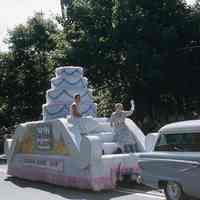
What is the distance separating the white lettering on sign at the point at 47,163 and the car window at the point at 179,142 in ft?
10.9

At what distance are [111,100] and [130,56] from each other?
443cm

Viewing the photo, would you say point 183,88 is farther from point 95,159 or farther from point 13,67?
point 13,67

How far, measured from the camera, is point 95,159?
10.7m

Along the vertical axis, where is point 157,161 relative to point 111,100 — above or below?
below

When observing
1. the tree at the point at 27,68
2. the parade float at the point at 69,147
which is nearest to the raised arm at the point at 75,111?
the parade float at the point at 69,147

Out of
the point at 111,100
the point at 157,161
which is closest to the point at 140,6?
the point at 111,100

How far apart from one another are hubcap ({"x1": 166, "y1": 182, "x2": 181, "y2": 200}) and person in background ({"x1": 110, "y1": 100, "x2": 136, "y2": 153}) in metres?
2.88

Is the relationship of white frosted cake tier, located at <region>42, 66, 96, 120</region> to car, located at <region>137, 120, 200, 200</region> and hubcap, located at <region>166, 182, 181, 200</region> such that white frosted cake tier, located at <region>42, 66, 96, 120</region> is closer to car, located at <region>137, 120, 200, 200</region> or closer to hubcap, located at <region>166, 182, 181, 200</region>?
car, located at <region>137, 120, 200, 200</region>

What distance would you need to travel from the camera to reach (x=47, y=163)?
41.4ft

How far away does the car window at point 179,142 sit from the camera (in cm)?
849

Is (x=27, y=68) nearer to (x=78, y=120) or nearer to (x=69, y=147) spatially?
(x=78, y=120)

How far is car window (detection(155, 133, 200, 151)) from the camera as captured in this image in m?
8.49

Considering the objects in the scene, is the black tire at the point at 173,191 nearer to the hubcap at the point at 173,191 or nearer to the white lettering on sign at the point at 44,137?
the hubcap at the point at 173,191

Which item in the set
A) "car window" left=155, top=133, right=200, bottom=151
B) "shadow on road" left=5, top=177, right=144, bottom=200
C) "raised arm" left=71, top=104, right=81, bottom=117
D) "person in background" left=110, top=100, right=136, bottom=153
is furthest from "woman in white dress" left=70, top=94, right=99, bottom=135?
"car window" left=155, top=133, right=200, bottom=151
